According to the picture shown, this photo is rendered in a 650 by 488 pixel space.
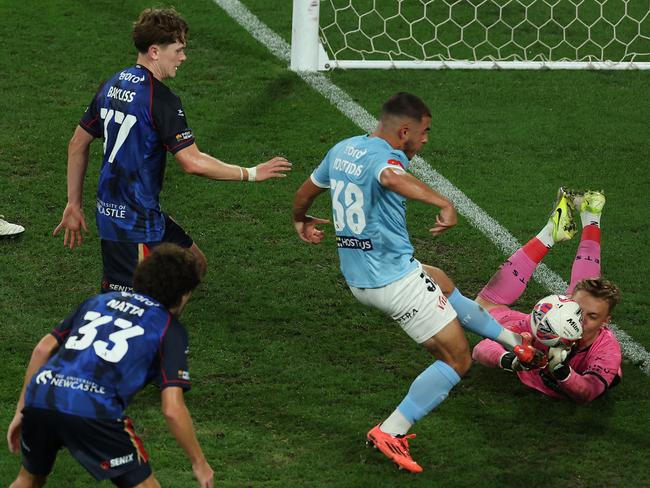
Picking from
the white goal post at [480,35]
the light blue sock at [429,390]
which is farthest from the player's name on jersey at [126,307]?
the white goal post at [480,35]

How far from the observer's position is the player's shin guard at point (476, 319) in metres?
6.56

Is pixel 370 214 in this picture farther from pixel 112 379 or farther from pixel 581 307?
pixel 112 379

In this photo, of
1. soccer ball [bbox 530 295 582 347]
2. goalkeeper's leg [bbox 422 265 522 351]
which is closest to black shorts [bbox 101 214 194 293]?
goalkeeper's leg [bbox 422 265 522 351]

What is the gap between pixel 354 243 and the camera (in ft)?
20.1

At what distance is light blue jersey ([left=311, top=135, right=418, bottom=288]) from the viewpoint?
600 cm

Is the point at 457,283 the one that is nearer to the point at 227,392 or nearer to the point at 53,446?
the point at 227,392

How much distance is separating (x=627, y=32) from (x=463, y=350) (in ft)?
22.9

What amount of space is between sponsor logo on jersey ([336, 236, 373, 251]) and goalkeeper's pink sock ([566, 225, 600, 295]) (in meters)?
1.83

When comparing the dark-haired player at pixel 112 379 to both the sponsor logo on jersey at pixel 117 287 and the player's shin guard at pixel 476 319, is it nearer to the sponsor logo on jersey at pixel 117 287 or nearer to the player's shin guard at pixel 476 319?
the sponsor logo on jersey at pixel 117 287

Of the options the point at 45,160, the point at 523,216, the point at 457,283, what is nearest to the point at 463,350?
the point at 457,283

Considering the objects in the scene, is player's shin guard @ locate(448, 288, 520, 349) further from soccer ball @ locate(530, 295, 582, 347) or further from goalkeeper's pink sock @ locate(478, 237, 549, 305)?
goalkeeper's pink sock @ locate(478, 237, 549, 305)

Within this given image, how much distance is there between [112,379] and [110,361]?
74mm

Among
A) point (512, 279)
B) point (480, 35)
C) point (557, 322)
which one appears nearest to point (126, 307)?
point (557, 322)

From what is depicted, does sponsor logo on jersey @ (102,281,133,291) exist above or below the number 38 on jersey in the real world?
below
